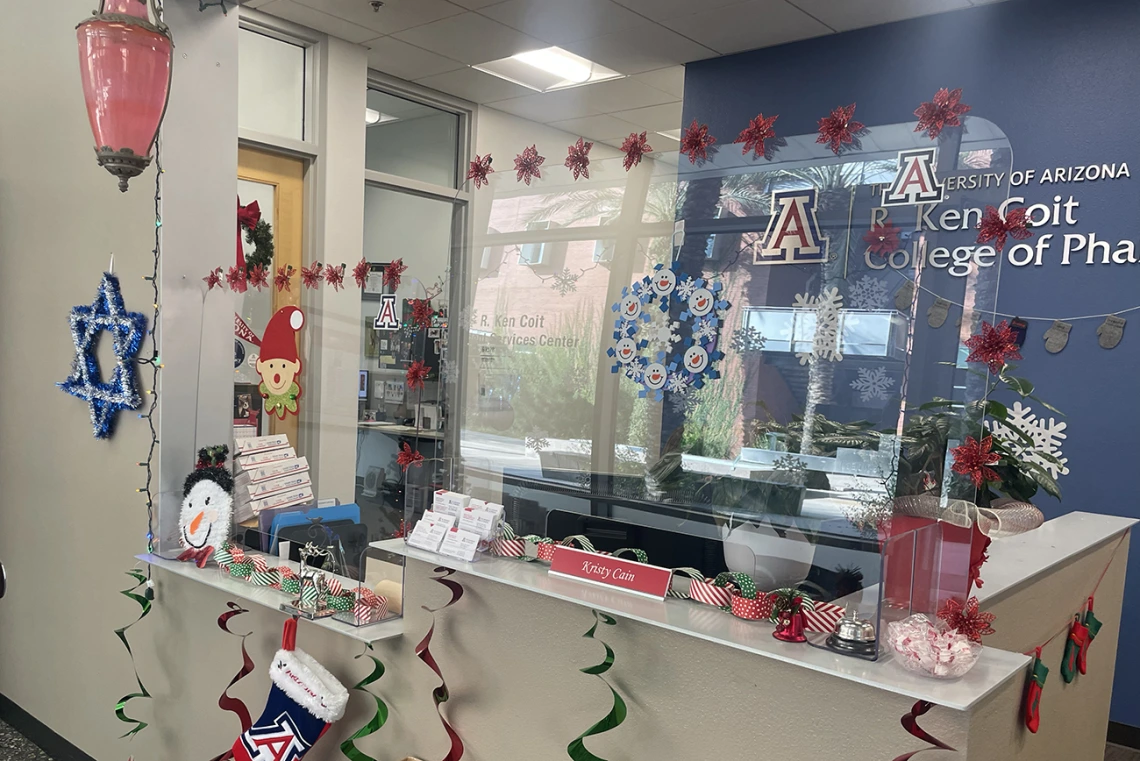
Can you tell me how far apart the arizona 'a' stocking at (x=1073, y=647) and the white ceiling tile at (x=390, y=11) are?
348 centimetres

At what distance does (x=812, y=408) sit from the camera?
1429 millimetres

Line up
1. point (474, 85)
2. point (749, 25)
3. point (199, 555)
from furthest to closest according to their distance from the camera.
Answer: point (474, 85), point (749, 25), point (199, 555)

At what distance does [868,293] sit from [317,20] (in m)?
3.89

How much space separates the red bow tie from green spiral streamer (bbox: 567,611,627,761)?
1364mm

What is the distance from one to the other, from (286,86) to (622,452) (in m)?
3.73

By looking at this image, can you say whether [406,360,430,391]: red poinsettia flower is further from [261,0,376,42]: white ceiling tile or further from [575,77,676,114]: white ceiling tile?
[575,77,676,114]: white ceiling tile

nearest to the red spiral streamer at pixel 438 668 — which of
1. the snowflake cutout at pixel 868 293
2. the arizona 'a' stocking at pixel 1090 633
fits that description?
the snowflake cutout at pixel 868 293

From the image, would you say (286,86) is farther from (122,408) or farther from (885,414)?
(885,414)

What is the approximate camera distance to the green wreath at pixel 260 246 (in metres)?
2.75

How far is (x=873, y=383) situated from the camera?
1359mm

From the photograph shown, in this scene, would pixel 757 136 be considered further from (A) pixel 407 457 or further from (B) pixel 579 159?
(A) pixel 407 457

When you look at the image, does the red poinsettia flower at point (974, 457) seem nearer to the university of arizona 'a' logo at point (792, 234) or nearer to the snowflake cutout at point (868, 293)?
the snowflake cutout at point (868, 293)

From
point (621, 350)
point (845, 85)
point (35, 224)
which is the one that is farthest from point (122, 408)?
point (845, 85)

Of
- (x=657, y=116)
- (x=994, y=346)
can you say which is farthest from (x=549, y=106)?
(x=994, y=346)
